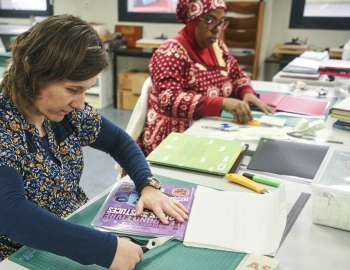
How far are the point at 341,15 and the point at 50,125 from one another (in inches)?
137

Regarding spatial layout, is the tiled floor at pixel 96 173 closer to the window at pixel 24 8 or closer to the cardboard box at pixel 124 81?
the cardboard box at pixel 124 81

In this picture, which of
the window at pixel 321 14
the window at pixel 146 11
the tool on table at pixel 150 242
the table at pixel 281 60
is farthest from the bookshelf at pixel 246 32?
the tool on table at pixel 150 242

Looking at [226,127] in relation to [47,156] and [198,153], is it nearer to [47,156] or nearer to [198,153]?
[198,153]

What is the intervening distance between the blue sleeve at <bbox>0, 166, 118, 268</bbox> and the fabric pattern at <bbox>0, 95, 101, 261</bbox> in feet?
0.33

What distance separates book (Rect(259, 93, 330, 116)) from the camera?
179cm

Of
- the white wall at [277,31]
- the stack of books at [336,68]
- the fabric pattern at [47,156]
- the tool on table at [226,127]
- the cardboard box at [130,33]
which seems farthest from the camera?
the cardboard box at [130,33]

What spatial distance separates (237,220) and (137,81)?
3380 millimetres

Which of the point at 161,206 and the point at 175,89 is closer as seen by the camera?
the point at 161,206

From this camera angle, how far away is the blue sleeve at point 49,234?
737mm

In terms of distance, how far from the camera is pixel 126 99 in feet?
13.9

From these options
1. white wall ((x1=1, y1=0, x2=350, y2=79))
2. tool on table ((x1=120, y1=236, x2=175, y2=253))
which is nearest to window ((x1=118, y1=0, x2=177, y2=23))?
white wall ((x1=1, y1=0, x2=350, y2=79))

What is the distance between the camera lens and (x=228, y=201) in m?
0.99

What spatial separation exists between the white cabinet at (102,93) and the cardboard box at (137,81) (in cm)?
30

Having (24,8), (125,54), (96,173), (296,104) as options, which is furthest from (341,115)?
(24,8)
